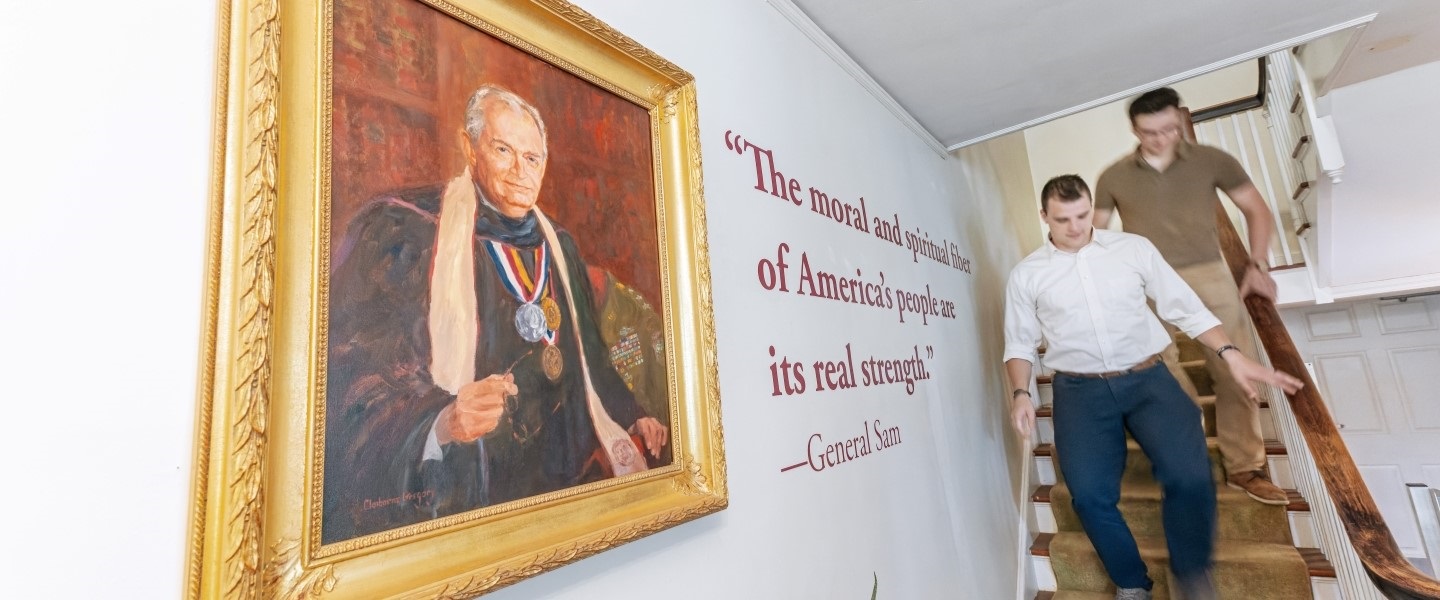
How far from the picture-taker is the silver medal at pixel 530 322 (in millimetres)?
810

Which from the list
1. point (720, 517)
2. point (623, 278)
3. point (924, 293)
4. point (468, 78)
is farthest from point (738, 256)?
point (924, 293)

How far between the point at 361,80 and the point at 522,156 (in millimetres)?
221

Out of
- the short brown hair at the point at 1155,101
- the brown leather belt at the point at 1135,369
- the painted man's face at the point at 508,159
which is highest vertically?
the short brown hair at the point at 1155,101

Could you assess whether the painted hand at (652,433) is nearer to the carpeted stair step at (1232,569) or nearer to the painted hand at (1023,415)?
the painted hand at (1023,415)

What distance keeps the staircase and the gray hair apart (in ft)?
Result: 9.30

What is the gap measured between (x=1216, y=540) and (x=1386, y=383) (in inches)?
134

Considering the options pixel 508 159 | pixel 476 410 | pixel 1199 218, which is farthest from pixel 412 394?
pixel 1199 218

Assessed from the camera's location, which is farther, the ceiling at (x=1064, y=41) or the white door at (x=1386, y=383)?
the white door at (x=1386, y=383)

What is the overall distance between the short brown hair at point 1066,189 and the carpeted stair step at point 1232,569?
147 centimetres

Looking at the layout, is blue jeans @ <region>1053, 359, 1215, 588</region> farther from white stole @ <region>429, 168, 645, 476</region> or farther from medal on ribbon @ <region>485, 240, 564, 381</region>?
white stole @ <region>429, 168, 645, 476</region>

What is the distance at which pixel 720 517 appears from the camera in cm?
112

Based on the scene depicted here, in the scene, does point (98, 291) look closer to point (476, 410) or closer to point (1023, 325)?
point (476, 410)

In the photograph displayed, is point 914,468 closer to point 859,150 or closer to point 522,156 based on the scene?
point 859,150

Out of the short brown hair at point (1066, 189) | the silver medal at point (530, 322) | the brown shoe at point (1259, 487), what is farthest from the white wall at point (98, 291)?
the brown shoe at point (1259, 487)
